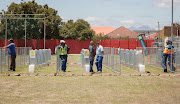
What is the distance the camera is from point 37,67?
2181cm

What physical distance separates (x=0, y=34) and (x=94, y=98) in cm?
4281

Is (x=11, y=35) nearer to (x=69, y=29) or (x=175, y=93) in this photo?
(x=69, y=29)

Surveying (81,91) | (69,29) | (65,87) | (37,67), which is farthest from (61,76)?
(69,29)

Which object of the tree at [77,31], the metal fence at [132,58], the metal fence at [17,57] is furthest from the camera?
the tree at [77,31]

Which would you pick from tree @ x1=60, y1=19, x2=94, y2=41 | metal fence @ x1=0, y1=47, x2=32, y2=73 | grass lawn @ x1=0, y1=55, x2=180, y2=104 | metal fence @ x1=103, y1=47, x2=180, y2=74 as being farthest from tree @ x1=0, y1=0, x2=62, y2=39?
grass lawn @ x1=0, y1=55, x2=180, y2=104

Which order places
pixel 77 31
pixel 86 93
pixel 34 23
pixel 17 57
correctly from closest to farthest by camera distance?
pixel 86 93 < pixel 17 57 < pixel 34 23 < pixel 77 31

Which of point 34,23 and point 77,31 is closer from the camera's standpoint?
point 34,23

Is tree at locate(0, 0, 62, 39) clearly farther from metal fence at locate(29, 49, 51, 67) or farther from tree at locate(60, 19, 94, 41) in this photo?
metal fence at locate(29, 49, 51, 67)

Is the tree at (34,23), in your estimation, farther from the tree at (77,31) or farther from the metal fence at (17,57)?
the metal fence at (17,57)

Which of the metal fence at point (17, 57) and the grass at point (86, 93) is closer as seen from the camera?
the grass at point (86, 93)

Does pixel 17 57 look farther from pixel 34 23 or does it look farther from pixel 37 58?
pixel 34 23

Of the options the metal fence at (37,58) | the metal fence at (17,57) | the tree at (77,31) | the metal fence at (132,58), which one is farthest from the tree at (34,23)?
the metal fence at (132,58)

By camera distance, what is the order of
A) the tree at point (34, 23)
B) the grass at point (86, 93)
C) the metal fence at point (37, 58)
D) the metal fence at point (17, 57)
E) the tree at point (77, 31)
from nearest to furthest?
the grass at point (86, 93), the metal fence at point (17, 57), the metal fence at point (37, 58), the tree at point (34, 23), the tree at point (77, 31)

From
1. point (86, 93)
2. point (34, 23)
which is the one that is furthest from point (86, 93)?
point (34, 23)
